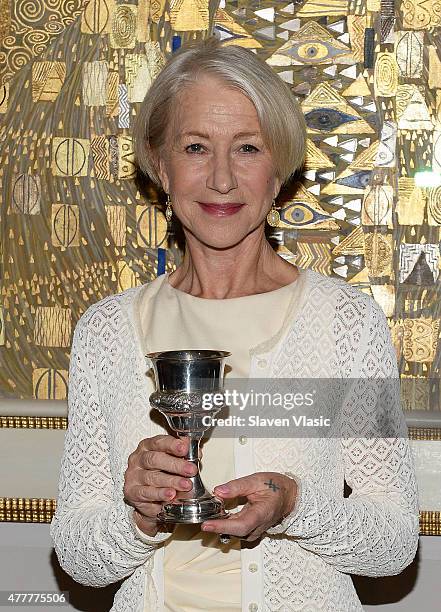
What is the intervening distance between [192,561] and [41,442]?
2.79ft

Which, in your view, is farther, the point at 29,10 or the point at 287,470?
the point at 29,10

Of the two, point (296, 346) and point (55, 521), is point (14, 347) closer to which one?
point (55, 521)

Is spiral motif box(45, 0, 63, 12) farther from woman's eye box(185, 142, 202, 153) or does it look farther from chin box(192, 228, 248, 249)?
chin box(192, 228, 248, 249)

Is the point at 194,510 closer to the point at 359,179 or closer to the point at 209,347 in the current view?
the point at 209,347

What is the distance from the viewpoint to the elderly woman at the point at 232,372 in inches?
79.2

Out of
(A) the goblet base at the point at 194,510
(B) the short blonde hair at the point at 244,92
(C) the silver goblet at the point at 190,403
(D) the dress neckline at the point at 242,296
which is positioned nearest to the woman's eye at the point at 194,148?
(B) the short blonde hair at the point at 244,92

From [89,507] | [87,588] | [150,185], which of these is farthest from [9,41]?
[87,588]

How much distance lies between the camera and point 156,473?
1.76m

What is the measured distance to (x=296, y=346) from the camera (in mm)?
2145

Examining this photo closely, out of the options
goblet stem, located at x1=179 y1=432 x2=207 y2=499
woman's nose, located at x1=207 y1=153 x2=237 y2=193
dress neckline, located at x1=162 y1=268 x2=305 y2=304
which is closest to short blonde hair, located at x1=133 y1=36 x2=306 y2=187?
woman's nose, located at x1=207 y1=153 x2=237 y2=193

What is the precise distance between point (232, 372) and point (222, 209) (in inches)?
14.5

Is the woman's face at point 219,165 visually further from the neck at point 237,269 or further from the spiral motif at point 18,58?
the spiral motif at point 18,58

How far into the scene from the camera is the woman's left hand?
1670mm

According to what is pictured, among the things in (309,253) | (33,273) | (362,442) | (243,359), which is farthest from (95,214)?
(362,442)
